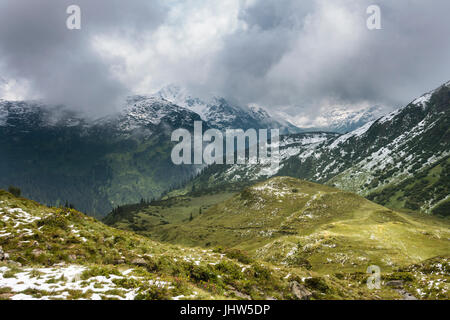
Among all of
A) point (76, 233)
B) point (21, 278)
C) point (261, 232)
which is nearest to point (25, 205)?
point (76, 233)

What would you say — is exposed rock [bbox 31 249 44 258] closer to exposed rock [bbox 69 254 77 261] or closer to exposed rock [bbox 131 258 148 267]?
exposed rock [bbox 69 254 77 261]

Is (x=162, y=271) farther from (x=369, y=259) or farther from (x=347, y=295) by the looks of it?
(x=369, y=259)

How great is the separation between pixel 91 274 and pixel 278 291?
1704 centimetres

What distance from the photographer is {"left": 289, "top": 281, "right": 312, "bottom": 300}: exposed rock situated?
2451 centimetres

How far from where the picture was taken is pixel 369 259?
67125 millimetres

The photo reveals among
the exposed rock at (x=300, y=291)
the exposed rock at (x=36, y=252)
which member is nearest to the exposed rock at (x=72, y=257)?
the exposed rock at (x=36, y=252)

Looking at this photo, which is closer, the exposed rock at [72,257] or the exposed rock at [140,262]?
the exposed rock at [72,257]

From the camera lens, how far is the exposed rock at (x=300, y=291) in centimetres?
2451

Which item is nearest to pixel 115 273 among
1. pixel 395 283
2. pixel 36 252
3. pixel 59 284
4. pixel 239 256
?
pixel 59 284

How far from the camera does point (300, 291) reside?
981 inches

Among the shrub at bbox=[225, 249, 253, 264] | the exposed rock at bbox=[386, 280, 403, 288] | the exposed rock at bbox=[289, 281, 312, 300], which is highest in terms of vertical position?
the shrub at bbox=[225, 249, 253, 264]

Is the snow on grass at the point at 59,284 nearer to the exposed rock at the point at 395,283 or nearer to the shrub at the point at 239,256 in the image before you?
the shrub at the point at 239,256

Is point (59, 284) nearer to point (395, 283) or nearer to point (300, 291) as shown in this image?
point (300, 291)

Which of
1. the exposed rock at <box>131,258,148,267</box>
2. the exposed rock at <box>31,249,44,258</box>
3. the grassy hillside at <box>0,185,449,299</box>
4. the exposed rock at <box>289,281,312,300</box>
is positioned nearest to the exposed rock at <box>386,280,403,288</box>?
the grassy hillside at <box>0,185,449,299</box>
